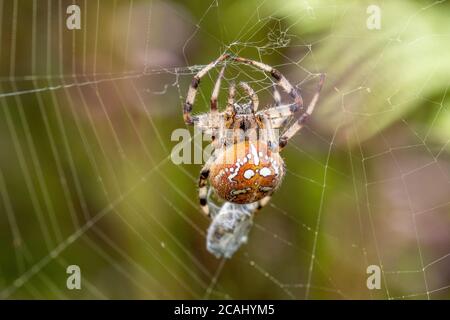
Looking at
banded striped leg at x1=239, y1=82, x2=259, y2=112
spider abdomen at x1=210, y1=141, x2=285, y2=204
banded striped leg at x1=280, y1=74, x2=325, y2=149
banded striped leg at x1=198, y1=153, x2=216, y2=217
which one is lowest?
Result: banded striped leg at x1=198, y1=153, x2=216, y2=217

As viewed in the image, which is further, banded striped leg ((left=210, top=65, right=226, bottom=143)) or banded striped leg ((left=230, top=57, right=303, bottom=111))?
banded striped leg ((left=230, top=57, right=303, bottom=111))

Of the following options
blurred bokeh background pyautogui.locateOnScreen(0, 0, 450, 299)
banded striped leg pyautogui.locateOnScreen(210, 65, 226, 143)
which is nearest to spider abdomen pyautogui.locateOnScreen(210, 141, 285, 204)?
banded striped leg pyautogui.locateOnScreen(210, 65, 226, 143)

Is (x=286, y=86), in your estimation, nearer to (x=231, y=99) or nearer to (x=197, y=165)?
(x=231, y=99)

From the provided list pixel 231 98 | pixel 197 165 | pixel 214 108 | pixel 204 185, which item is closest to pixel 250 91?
pixel 231 98

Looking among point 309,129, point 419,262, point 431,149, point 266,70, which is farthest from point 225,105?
point 419,262

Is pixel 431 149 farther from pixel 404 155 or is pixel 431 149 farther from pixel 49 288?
pixel 49 288

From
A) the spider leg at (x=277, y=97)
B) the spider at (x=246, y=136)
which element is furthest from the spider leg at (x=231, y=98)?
the spider leg at (x=277, y=97)

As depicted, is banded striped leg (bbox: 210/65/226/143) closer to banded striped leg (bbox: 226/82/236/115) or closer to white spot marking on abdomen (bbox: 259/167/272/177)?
banded striped leg (bbox: 226/82/236/115)

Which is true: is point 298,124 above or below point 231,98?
below
